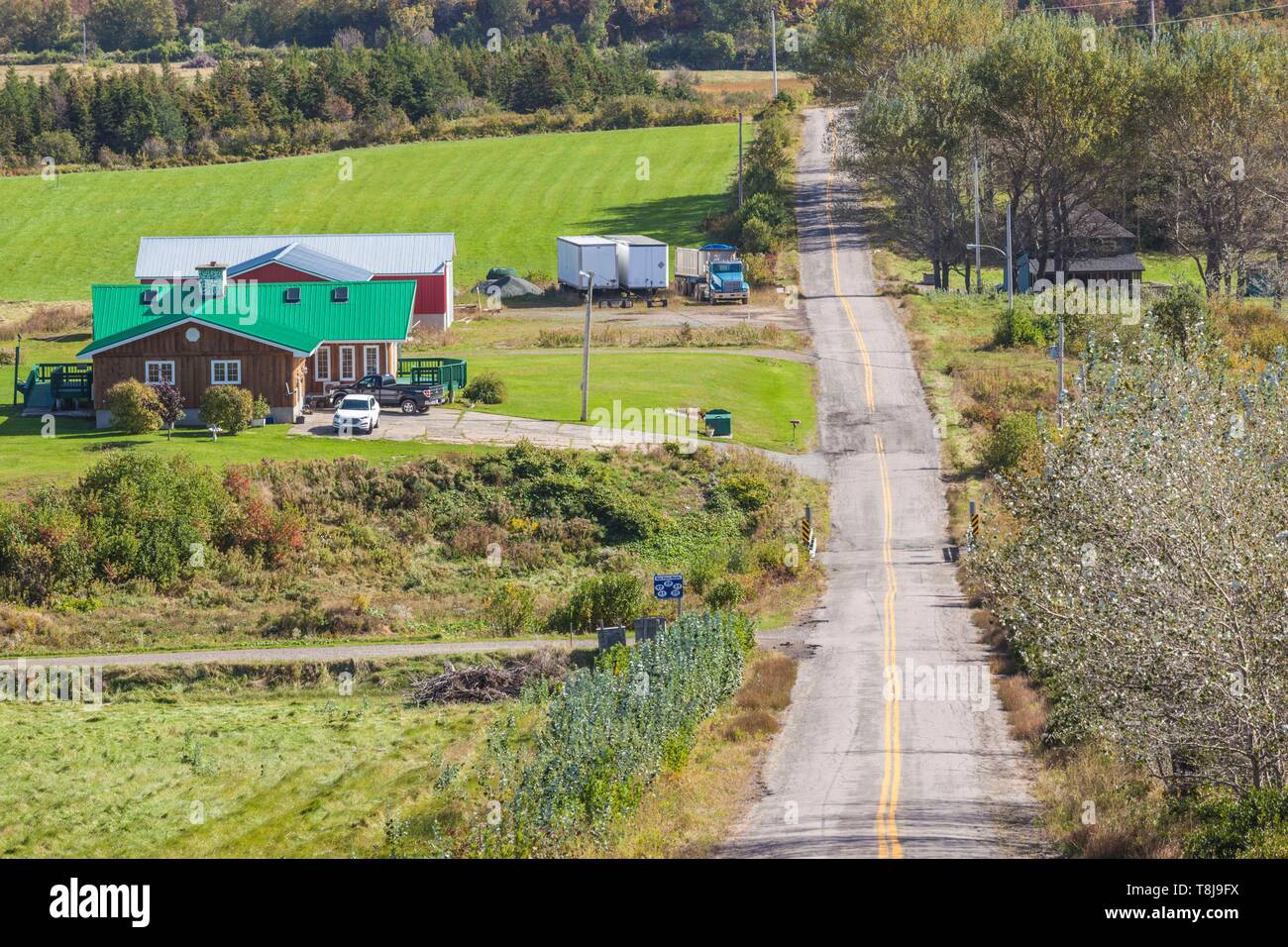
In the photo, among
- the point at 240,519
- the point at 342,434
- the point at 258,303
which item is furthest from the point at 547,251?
the point at 240,519

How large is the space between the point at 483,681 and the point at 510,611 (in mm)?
6827

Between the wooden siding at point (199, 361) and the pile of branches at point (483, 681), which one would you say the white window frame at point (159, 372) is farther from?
the pile of branches at point (483, 681)

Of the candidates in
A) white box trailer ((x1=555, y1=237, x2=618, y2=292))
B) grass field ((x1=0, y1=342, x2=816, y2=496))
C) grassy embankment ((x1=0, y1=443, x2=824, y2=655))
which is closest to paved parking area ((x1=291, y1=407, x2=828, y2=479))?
grass field ((x1=0, y1=342, x2=816, y2=496))

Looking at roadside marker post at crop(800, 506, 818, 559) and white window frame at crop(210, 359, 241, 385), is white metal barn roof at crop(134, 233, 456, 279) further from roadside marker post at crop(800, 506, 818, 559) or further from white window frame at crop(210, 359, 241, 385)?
roadside marker post at crop(800, 506, 818, 559)

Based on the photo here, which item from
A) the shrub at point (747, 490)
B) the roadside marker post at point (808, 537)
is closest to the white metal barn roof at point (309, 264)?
the shrub at point (747, 490)

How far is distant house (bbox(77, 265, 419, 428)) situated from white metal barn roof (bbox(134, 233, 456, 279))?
1656 centimetres

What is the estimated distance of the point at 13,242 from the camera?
112 m

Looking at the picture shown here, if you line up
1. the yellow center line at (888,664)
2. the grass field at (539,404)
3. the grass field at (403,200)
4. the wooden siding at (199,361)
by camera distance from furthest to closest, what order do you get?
the grass field at (403,200)
the wooden siding at (199,361)
the grass field at (539,404)
the yellow center line at (888,664)

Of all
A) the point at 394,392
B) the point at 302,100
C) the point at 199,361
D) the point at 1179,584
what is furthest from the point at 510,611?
the point at 302,100

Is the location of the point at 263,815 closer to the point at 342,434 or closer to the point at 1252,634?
the point at 1252,634

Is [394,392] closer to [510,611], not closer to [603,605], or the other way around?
[510,611]

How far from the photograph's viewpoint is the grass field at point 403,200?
110 meters

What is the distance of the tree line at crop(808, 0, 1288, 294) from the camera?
89250 millimetres

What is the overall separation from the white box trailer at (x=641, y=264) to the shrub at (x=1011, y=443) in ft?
120
